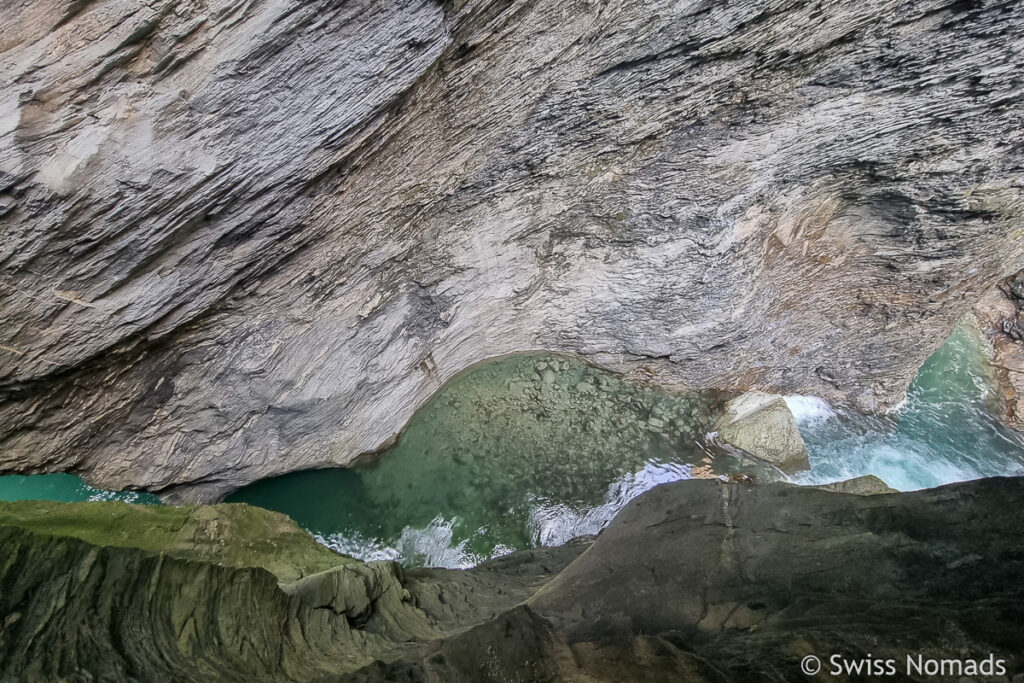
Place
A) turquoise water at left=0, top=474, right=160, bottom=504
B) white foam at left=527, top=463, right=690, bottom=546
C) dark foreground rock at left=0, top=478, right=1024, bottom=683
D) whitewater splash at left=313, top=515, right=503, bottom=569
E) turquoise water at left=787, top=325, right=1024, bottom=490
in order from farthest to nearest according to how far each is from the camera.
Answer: turquoise water at left=787, top=325, right=1024, bottom=490
white foam at left=527, top=463, right=690, bottom=546
whitewater splash at left=313, top=515, right=503, bottom=569
turquoise water at left=0, top=474, right=160, bottom=504
dark foreground rock at left=0, top=478, right=1024, bottom=683

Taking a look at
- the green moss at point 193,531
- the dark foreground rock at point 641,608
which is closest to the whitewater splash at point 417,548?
the green moss at point 193,531

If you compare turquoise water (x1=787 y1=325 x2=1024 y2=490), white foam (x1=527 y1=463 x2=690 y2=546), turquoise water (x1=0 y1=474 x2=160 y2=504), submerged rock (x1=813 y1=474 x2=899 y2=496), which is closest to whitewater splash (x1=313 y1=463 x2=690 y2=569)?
white foam (x1=527 y1=463 x2=690 y2=546)

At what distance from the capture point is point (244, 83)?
3674 millimetres

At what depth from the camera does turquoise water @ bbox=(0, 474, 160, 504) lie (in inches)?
232

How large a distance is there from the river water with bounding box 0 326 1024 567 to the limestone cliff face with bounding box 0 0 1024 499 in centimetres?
46

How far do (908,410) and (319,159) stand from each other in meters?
9.27

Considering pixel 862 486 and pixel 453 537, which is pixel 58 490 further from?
pixel 862 486

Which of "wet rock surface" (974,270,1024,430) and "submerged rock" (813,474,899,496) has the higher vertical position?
"submerged rock" (813,474,899,496)

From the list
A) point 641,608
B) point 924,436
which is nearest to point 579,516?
point 641,608

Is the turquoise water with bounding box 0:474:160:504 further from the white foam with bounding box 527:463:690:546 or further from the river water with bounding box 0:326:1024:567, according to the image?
the white foam with bounding box 527:463:690:546

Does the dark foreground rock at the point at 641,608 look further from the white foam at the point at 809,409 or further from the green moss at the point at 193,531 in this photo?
the white foam at the point at 809,409

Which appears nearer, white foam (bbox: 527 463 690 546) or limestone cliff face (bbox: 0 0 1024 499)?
limestone cliff face (bbox: 0 0 1024 499)

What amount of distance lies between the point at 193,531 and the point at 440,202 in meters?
3.80

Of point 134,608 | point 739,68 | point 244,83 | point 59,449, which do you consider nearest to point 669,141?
point 739,68
